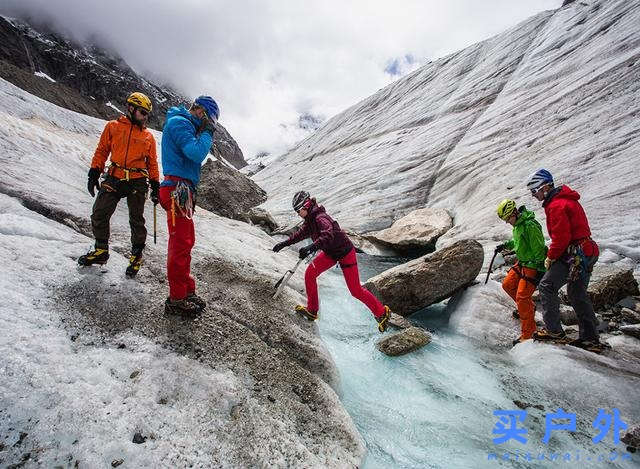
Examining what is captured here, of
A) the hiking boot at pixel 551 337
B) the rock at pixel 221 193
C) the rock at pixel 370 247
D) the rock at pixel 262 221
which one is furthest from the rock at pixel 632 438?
the rock at pixel 221 193

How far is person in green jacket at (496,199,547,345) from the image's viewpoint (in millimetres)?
5684

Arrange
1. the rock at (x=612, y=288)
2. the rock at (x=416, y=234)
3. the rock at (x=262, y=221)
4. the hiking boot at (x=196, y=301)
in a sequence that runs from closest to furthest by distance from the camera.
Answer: the hiking boot at (x=196, y=301), the rock at (x=612, y=288), the rock at (x=416, y=234), the rock at (x=262, y=221)

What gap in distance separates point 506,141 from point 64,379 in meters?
20.4

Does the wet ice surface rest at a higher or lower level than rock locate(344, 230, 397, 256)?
lower

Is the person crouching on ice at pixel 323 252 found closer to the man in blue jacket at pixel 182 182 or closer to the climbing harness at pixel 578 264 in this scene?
the man in blue jacket at pixel 182 182

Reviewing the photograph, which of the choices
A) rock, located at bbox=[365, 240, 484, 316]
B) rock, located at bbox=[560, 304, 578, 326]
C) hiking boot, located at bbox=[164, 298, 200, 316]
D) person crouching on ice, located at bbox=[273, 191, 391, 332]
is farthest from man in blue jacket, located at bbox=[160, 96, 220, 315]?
rock, located at bbox=[560, 304, 578, 326]

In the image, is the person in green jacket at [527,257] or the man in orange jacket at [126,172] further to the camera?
the person in green jacket at [527,257]

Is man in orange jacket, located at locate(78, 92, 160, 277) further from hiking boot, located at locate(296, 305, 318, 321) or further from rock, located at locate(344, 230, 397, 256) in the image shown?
rock, located at locate(344, 230, 397, 256)

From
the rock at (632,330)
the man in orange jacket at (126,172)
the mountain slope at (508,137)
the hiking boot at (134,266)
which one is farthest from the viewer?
the mountain slope at (508,137)

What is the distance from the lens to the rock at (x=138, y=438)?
219 cm

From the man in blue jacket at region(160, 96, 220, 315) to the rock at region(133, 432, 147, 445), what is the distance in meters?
1.48

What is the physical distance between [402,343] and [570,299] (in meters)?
2.62

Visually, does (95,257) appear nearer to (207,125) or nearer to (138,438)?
(207,125)

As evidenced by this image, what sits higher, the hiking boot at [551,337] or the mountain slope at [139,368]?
the hiking boot at [551,337]
